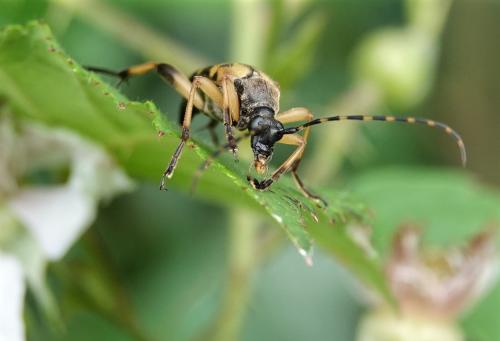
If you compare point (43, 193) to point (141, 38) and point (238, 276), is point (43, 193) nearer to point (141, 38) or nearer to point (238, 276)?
point (238, 276)

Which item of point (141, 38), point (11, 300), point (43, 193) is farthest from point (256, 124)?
point (141, 38)

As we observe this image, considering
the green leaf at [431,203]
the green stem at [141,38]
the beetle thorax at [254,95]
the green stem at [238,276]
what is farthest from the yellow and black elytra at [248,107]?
the green leaf at [431,203]

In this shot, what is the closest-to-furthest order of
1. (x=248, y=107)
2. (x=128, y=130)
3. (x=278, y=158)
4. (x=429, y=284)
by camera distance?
(x=128, y=130), (x=248, y=107), (x=429, y=284), (x=278, y=158)

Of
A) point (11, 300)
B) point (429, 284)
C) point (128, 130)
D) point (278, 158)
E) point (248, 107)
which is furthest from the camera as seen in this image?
point (278, 158)

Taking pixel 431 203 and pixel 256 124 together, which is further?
pixel 431 203

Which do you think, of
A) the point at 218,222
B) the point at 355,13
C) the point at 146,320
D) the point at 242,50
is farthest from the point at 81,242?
the point at 355,13

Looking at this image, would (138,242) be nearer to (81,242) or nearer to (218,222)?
(218,222)

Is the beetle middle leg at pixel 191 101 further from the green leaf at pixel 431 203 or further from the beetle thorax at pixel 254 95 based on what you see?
the green leaf at pixel 431 203
